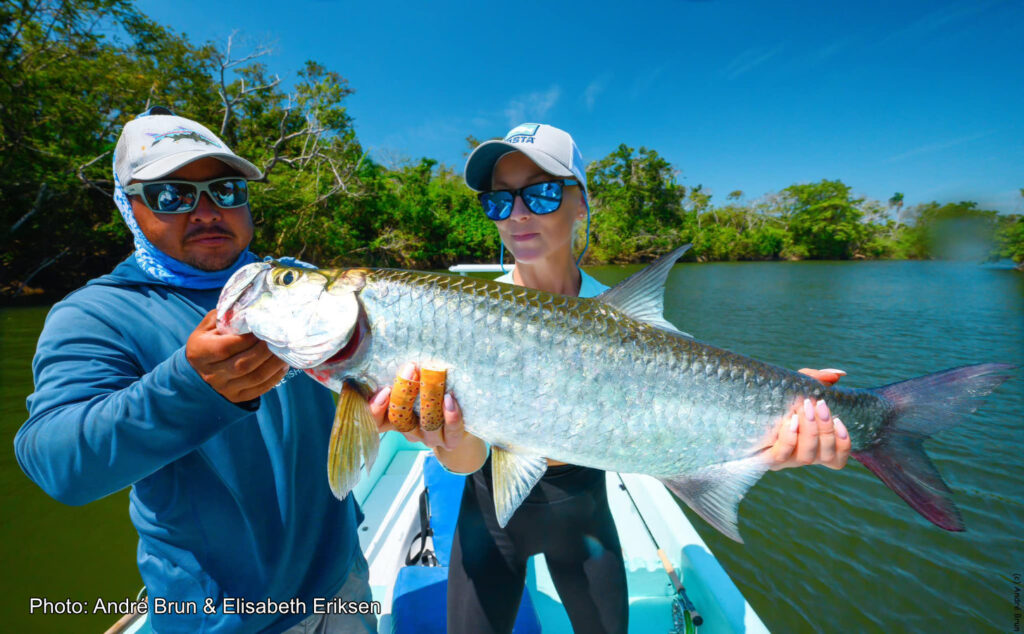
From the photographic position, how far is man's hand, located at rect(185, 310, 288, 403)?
1253 millimetres

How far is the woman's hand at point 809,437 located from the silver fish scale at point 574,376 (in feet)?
0.18

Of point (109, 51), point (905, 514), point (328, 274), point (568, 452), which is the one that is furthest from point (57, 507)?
point (109, 51)

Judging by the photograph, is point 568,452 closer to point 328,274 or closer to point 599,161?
point 328,274

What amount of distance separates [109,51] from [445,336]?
24.9 m

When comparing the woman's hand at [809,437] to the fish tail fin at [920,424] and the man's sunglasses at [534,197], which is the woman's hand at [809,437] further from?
the man's sunglasses at [534,197]

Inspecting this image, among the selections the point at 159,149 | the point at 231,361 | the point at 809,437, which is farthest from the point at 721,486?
the point at 159,149

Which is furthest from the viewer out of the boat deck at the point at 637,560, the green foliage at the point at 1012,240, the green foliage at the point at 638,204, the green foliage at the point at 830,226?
the green foliage at the point at 830,226

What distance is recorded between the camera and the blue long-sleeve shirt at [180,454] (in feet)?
4.05

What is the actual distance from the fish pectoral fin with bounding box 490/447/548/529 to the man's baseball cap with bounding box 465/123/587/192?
51.5 inches

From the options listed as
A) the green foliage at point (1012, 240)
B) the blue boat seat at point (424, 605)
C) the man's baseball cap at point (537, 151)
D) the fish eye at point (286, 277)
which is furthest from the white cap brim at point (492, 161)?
the green foliage at point (1012, 240)

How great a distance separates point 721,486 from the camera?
185 centimetres

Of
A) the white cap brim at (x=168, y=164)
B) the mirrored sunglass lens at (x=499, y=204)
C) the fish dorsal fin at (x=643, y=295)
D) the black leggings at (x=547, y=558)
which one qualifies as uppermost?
the white cap brim at (x=168, y=164)

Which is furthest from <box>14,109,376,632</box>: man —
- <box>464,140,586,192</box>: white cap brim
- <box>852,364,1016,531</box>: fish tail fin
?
<box>852,364,1016,531</box>: fish tail fin

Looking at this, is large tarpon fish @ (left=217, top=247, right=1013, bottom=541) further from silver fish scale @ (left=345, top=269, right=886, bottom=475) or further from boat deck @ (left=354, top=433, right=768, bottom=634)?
boat deck @ (left=354, top=433, right=768, bottom=634)
